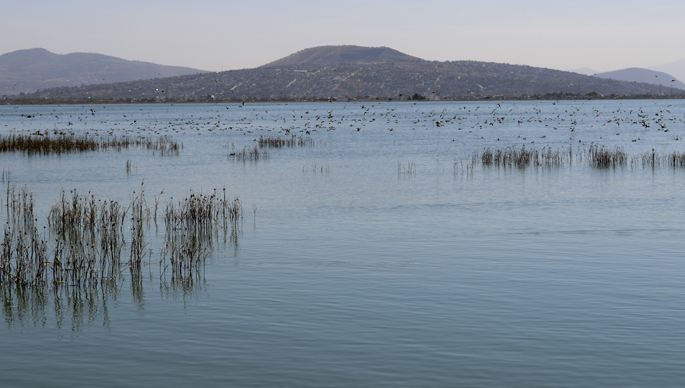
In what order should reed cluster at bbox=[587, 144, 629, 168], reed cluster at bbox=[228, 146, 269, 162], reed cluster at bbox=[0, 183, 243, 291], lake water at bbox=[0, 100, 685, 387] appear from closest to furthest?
lake water at bbox=[0, 100, 685, 387] → reed cluster at bbox=[0, 183, 243, 291] → reed cluster at bbox=[587, 144, 629, 168] → reed cluster at bbox=[228, 146, 269, 162]

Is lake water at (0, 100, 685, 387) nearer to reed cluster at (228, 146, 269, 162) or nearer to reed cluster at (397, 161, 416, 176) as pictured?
reed cluster at (397, 161, 416, 176)

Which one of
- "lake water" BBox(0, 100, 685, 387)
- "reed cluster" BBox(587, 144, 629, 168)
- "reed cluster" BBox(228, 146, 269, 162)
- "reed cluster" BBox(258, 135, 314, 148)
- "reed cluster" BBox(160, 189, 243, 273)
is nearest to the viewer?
"lake water" BBox(0, 100, 685, 387)

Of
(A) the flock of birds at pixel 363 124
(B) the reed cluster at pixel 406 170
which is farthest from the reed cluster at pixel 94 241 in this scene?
(A) the flock of birds at pixel 363 124

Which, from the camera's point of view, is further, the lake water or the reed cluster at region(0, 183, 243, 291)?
the reed cluster at region(0, 183, 243, 291)

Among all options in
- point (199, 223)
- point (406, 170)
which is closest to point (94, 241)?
point (199, 223)

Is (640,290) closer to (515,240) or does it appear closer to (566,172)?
(515,240)

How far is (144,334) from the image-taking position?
1152 cm

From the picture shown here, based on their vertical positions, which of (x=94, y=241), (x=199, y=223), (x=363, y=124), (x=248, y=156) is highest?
(x=363, y=124)

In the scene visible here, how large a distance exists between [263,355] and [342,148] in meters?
46.4

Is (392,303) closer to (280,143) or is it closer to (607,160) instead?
(607,160)

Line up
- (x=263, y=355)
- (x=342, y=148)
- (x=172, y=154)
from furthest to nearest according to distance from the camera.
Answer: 1. (x=342, y=148)
2. (x=172, y=154)
3. (x=263, y=355)

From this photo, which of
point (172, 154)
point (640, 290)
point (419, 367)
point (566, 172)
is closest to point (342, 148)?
point (172, 154)

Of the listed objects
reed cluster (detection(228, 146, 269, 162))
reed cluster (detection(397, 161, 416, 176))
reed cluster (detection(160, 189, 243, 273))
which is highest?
reed cluster (detection(228, 146, 269, 162))

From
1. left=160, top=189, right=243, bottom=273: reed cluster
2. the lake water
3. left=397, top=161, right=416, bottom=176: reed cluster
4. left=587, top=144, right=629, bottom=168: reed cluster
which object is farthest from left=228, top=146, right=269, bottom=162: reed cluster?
left=160, top=189, right=243, bottom=273: reed cluster
